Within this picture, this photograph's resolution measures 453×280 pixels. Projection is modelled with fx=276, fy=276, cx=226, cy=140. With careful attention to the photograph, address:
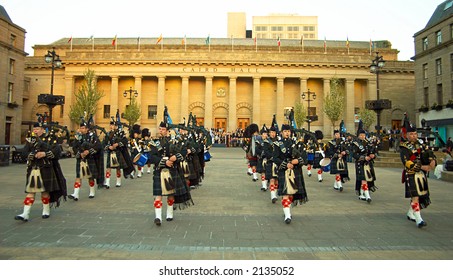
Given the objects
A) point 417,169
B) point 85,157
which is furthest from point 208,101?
point 417,169

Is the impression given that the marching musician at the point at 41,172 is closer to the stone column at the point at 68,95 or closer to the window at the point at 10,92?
the window at the point at 10,92

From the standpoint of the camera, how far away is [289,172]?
669 centimetres

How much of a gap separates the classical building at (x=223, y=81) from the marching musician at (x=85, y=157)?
39.3m

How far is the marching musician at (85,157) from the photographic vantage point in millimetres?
9188

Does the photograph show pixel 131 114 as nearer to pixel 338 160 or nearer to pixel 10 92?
pixel 10 92

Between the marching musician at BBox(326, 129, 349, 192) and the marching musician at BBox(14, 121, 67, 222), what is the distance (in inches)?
378

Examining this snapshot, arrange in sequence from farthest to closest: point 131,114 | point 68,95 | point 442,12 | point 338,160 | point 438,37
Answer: point 68,95
point 131,114
point 442,12
point 438,37
point 338,160

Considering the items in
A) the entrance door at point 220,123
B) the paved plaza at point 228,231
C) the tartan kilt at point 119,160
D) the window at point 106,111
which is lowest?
the paved plaza at point 228,231

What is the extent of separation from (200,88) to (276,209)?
46043 mm

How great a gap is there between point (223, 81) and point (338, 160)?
140 ft

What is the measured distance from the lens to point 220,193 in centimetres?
1041

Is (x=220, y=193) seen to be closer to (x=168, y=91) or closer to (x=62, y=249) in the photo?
(x=62, y=249)

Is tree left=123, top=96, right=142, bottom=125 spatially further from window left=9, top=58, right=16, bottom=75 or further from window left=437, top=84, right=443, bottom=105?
window left=437, top=84, right=443, bottom=105

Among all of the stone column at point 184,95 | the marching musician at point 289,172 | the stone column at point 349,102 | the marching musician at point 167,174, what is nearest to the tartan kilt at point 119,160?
the marching musician at point 167,174
